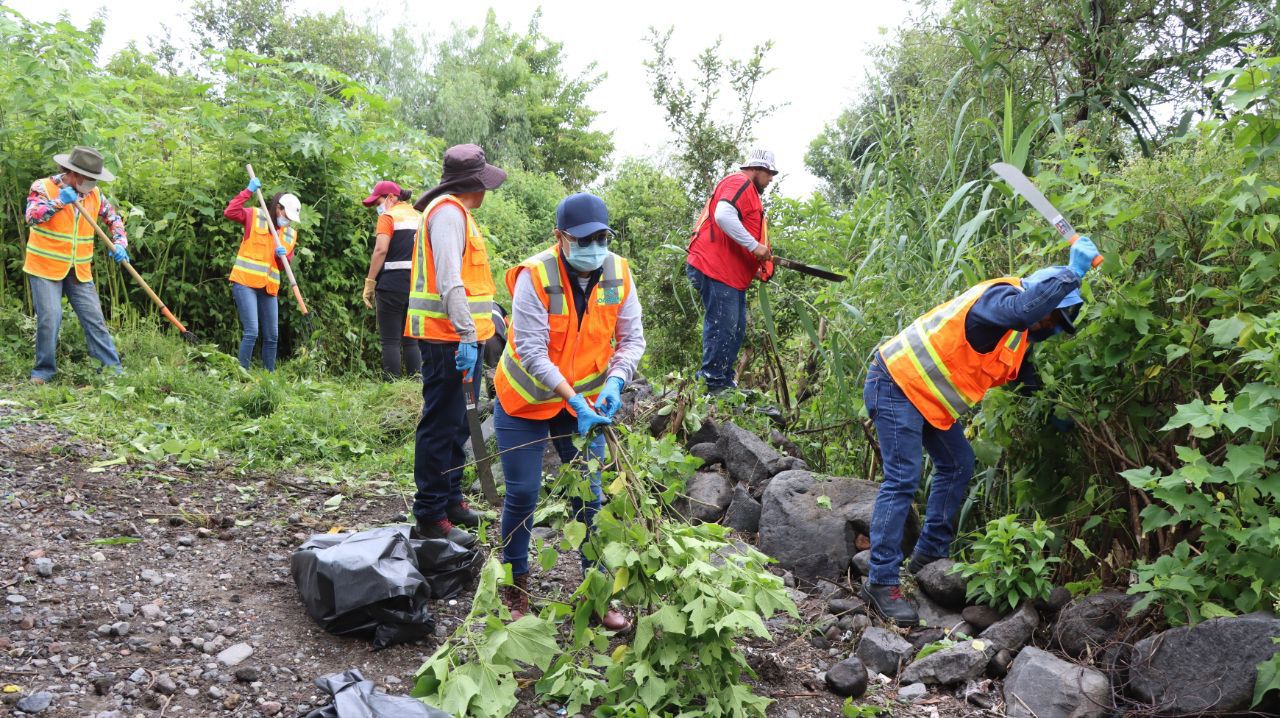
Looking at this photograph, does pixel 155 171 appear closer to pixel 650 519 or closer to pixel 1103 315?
pixel 650 519

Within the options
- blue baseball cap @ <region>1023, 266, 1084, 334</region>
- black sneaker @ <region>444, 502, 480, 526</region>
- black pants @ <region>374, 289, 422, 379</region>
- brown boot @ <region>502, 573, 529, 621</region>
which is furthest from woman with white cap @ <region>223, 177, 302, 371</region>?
blue baseball cap @ <region>1023, 266, 1084, 334</region>

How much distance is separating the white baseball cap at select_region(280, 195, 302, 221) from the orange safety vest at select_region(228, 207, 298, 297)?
18 centimetres

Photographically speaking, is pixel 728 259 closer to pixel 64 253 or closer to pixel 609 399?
pixel 609 399

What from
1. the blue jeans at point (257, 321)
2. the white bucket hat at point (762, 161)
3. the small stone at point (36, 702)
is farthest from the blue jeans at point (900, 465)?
the blue jeans at point (257, 321)

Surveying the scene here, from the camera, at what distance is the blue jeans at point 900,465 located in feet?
12.0

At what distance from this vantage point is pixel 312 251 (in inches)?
320

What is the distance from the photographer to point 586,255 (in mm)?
3184

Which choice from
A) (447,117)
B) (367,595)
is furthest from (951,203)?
(447,117)

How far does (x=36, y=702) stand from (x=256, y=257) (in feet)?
16.6

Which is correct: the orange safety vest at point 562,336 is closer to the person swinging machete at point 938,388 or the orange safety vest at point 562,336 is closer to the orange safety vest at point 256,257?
the person swinging machete at point 938,388

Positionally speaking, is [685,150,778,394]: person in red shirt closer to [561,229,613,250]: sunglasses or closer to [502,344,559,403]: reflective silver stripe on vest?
[561,229,613,250]: sunglasses

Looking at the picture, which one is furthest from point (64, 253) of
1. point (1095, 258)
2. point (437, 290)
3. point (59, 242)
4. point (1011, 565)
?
point (1095, 258)

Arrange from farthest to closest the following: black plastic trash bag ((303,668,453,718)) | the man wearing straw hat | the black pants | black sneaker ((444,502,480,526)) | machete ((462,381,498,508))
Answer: the black pants, the man wearing straw hat, black sneaker ((444,502,480,526)), machete ((462,381,498,508)), black plastic trash bag ((303,668,453,718))

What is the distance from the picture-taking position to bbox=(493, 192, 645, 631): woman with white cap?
3.13 m
